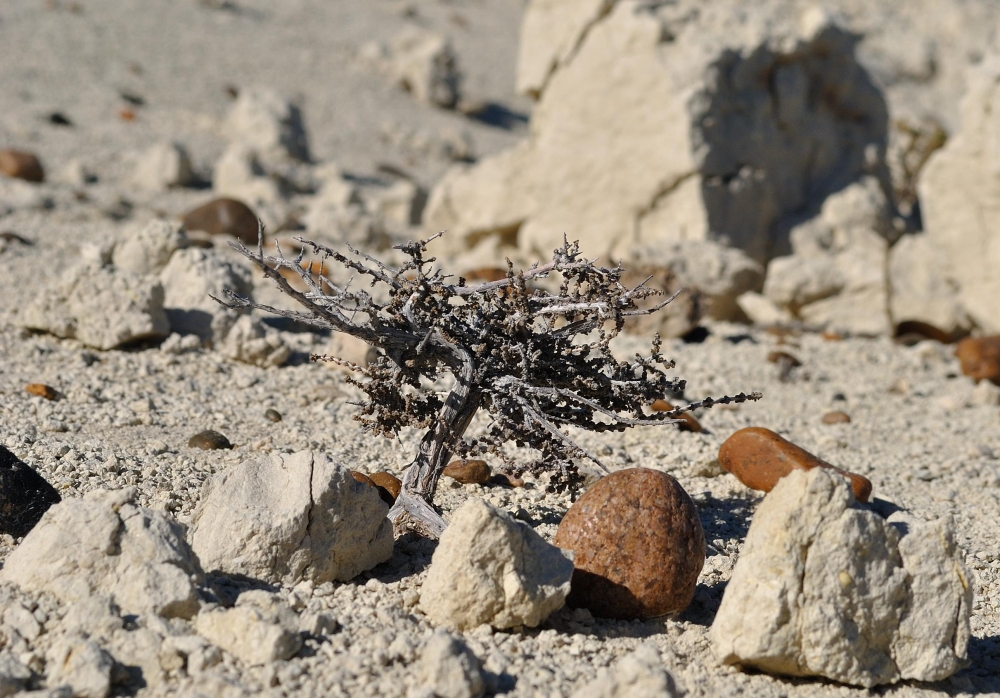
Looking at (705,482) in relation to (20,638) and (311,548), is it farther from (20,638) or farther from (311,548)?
(20,638)

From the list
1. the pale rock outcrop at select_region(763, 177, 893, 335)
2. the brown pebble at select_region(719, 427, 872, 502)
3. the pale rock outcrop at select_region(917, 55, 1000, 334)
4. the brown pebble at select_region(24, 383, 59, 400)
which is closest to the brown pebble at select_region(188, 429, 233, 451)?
the brown pebble at select_region(24, 383, 59, 400)

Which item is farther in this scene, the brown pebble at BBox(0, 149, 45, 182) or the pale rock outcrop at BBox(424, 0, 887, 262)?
the brown pebble at BBox(0, 149, 45, 182)

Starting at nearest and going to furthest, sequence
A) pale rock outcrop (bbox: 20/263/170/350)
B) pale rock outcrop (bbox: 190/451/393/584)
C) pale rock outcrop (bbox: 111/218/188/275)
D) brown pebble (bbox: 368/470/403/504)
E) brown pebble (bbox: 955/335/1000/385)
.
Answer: pale rock outcrop (bbox: 190/451/393/584), brown pebble (bbox: 368/470/403/504), pale rock outcrop (bbox: 20/263/170/350), pale rock outcrop (bbox: 111/218/188/275), brown pebble (bbox: 955/335/1000/385)

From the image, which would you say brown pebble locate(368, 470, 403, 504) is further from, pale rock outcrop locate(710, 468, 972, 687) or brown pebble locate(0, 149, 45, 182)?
brown pebble locate(0, 149, 45, 182)

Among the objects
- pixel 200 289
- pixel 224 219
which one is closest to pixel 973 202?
pixel 224 219

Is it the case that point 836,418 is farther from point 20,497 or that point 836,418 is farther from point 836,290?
point 20,497
